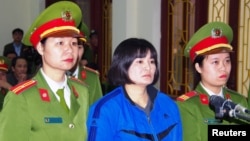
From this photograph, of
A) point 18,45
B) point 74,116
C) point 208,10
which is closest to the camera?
point 74,116

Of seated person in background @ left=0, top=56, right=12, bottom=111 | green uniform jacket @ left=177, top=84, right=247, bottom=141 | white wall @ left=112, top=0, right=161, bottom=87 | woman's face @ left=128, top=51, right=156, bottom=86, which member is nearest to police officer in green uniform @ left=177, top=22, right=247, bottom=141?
green uniform jacket @ left=177, top=84, right=247, bottom=141

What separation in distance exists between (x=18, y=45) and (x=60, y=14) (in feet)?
22.0

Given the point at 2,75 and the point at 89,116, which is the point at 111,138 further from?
the point at 2,75

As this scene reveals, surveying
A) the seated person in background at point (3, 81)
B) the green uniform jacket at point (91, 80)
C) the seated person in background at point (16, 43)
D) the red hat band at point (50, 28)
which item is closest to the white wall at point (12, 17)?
the seated person in background at point (16, 43)

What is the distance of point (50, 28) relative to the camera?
218 cm

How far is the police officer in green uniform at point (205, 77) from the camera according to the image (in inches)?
92.0

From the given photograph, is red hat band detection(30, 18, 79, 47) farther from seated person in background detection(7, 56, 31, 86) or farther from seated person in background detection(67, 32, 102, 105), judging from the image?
seated person in background detection(7, 56, 31, 86)

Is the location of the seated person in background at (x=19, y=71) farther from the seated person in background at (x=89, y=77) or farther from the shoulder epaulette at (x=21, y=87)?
the shoulder epaulette at (x=21, y=87)

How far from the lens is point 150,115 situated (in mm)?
2107

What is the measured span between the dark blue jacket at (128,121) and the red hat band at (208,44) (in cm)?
42

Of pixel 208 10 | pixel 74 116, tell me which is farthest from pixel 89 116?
pixel 208 10

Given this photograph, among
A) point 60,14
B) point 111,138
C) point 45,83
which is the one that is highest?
point 60,14

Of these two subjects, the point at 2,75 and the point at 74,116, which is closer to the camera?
the point at 74,116

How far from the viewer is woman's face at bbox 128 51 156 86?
209 cm
